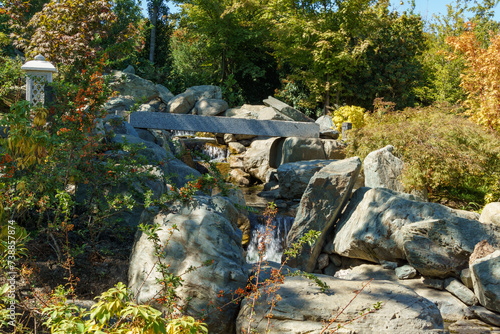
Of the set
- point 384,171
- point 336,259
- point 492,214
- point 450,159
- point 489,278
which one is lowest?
point 336,259

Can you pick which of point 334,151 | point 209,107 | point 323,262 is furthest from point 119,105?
point 323,262

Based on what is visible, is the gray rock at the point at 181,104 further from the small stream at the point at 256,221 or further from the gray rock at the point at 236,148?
the gray rock at the point at 236,148

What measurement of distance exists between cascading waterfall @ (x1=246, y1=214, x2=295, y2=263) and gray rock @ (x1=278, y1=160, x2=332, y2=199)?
1848 millimetres

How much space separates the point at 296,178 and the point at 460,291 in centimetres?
470

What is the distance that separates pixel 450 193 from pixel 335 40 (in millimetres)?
8637

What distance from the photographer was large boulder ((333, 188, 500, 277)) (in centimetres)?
528

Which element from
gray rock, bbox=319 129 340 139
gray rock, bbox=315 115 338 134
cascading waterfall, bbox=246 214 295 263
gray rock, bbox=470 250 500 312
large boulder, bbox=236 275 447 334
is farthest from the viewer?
gray rock, bbox=315 115 338 134

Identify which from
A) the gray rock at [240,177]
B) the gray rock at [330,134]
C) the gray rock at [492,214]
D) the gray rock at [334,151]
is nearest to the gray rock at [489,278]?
the gray rock at [492,214]

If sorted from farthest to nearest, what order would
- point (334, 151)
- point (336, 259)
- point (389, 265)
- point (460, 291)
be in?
point (334, 151) → point (336, 259) → point (389, 265) → point (460, 291)

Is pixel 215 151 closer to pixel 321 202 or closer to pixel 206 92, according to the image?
pixel 206 92

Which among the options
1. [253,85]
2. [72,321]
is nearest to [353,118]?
[253,85]

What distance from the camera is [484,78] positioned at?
1001 cm

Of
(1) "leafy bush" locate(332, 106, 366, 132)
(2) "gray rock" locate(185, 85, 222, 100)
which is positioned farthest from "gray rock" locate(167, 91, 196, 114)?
(1) "leafy bush" locate(332, 106, 366, 132)

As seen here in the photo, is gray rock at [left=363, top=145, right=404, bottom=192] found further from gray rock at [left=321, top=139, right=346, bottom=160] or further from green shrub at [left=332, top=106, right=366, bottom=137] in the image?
green shrub at [left=332, top=106, right=366, bottom=137]
